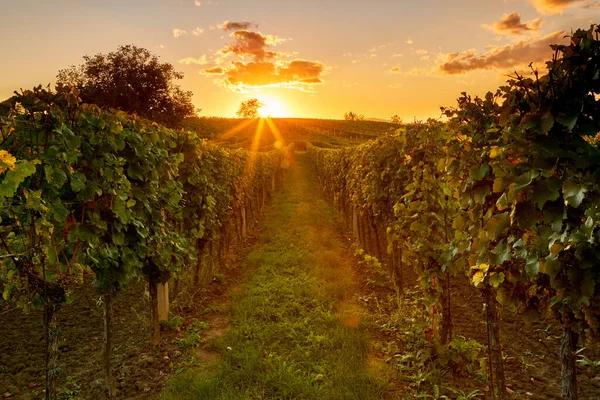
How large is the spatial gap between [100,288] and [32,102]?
2127 mm

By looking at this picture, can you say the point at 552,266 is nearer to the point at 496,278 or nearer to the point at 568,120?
the point at 496,278

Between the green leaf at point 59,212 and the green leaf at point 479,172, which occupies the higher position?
the green leaf at point 479,172

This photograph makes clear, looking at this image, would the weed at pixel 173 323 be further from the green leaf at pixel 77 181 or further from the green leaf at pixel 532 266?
the green leaf at pixel 532 266

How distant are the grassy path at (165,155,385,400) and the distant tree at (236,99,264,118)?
103 meters

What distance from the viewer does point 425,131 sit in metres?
5.65

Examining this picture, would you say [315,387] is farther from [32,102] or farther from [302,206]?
[302,206]

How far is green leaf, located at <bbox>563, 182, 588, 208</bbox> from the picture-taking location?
2.23 meters

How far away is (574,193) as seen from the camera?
228cm

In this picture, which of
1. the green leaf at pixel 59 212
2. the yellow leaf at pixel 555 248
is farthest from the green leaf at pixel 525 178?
the green leaf at pixel 59 212

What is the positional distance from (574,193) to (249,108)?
112443mm

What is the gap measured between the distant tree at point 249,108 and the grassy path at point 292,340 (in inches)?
4072

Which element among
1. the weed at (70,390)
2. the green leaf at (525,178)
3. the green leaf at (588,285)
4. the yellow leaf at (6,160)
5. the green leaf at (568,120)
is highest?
the green leaf at (568,120)

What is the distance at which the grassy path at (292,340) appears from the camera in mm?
4555

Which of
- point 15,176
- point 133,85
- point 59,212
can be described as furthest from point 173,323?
point 133,85
